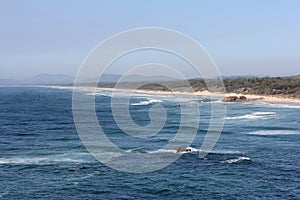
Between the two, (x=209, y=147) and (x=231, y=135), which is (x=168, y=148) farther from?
(x=231, y=135)

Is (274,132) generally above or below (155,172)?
above

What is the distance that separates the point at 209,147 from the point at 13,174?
28.9 m

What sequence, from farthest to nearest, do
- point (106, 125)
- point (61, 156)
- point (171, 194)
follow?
point (106, 125), point (61, 156), point (171, 194)

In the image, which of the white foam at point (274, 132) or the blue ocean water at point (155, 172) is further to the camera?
the white foam at point (274, 132)

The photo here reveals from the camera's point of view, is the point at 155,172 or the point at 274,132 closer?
the point at 155,172

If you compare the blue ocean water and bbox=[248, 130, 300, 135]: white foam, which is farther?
bbox=[248, 130, 300, 135]: white foam

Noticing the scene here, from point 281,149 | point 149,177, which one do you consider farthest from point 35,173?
point 281,149

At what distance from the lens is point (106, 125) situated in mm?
91688

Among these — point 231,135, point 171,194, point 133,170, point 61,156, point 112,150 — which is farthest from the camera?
point 231,135

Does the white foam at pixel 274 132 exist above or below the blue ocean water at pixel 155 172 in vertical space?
above

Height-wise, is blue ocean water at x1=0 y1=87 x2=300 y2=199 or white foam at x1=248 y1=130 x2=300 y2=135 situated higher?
white foam at x1=248 y1=130 x2=300 y2=135

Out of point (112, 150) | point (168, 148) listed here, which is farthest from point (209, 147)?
point (112, 150)

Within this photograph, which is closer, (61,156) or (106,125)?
(61,156)

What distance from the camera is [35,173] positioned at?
161 ft
